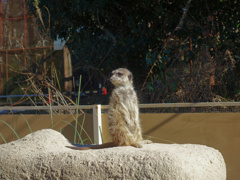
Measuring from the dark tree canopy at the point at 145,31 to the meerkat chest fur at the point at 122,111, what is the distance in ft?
8.52

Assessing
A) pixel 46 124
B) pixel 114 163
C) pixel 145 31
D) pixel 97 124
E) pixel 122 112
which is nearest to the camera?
pixel 114 163

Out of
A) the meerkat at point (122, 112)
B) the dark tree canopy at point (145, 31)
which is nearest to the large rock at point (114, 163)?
the meerkat at point (122, 112)

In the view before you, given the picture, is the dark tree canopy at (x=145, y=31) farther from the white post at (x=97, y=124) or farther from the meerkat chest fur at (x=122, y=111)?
the meerkat chest fur at (x=122, y=111)

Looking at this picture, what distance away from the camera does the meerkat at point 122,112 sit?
210 cm

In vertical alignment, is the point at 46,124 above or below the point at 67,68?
below

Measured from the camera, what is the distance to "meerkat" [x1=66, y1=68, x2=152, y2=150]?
210 centimetres

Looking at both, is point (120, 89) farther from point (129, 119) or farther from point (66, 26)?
point (66, 26)

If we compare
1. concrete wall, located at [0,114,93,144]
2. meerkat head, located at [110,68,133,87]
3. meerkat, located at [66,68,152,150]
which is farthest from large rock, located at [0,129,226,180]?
concrete wall, located at [0,114,93,144]

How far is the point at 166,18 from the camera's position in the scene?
526 cm

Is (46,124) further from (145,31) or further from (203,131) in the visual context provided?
(145,31)

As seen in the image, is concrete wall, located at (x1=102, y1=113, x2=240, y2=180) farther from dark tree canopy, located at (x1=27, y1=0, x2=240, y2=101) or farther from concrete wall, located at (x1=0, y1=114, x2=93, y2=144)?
dark tree canopy, located at (x1=27, y1=0, x2=240, y2=101)

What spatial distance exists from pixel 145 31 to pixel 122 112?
11.2ft

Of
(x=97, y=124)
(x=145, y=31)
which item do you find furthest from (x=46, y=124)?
(x=145, y=31)

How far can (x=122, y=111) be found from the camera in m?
2.11
